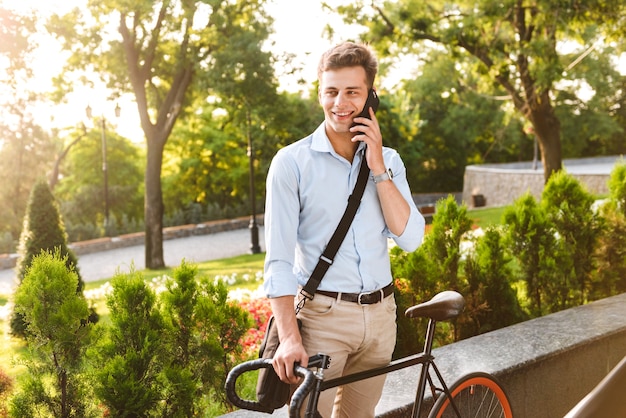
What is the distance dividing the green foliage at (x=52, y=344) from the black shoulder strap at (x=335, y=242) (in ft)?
5.12

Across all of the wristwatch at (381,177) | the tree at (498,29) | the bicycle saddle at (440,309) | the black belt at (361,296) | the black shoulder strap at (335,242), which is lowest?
the bicycle saddle at (440,309)

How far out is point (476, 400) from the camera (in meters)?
3.30

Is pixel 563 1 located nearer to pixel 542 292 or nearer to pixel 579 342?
pixel 542 292

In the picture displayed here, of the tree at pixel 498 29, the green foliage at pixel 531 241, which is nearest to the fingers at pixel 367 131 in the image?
the green foliage at pixel 531 241

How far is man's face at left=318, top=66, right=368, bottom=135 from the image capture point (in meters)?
2.45

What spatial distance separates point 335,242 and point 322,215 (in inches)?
4.6

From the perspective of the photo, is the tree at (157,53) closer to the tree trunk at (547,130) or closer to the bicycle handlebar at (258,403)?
the tree trunk at (547,130)

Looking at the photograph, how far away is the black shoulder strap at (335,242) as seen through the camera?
8.05 feet

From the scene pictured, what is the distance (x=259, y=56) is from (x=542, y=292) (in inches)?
518

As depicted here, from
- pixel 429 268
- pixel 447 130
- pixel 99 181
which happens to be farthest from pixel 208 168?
pixel 429 268

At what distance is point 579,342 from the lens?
4457 millimetres

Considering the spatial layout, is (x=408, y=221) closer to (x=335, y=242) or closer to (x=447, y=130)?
(x=335, y=242)

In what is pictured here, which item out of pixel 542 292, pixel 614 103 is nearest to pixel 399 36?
pixel 542 292

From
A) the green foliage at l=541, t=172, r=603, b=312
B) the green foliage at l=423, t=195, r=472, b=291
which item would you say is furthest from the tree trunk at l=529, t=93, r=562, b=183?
→ the green foliage at l=423, t=195, r=472, b=291
